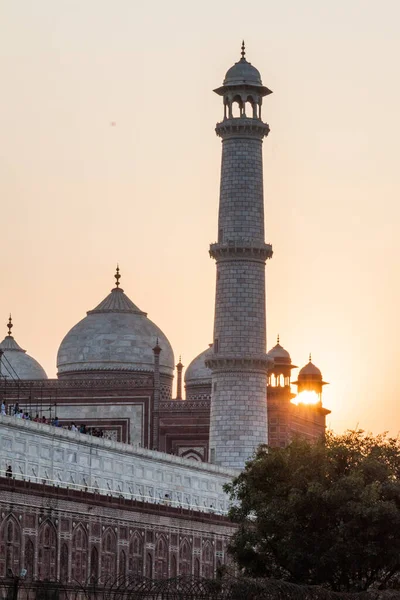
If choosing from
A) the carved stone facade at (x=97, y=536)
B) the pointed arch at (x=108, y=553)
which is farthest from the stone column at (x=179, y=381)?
the pointed arch at (x=108, y=553)

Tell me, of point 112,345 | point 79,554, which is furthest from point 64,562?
point 112,345

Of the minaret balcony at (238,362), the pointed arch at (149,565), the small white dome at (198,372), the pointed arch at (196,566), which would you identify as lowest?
the pointed arch at (149,565)

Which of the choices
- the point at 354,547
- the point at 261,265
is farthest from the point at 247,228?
the point at 354,547

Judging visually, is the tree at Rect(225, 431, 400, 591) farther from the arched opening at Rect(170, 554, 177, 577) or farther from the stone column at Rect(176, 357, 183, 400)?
the stone column at Rect(176, 357, 183, 400)

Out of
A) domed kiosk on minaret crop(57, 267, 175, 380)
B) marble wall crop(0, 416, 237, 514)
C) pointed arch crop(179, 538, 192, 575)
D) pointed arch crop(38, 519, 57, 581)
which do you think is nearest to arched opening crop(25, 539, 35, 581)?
pointed arch crop(38, 519, 57, 581)

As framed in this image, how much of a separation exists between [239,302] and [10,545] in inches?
1087

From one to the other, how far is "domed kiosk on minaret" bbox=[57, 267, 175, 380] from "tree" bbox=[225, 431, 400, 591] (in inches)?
1597

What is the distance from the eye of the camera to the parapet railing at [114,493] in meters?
67.9

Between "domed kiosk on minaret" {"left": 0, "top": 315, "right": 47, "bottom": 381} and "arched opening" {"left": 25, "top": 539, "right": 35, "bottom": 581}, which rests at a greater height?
"domed kiosk on minaret" {"left": 0, "top": 315, "right": 47, "bottom": 381}

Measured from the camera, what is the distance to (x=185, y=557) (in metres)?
75.3

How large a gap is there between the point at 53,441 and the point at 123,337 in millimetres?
30528

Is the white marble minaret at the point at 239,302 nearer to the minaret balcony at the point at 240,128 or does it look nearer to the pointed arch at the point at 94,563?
the minaret balcony at the point at 240,128

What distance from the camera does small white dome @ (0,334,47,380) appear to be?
106 metres

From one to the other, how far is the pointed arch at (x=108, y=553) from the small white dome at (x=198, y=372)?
3792cm
